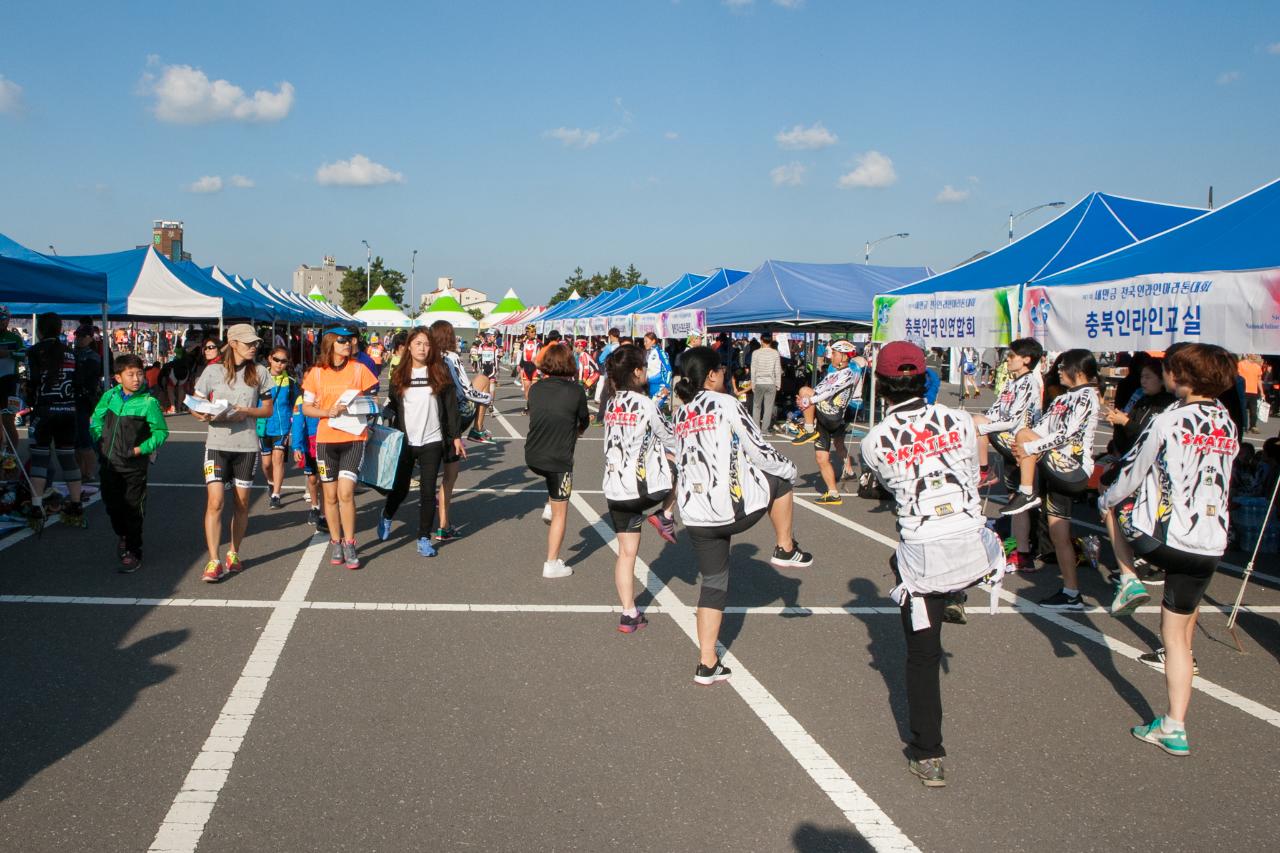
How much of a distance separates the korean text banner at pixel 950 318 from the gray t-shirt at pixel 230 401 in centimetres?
651

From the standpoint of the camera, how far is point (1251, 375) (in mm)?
18203

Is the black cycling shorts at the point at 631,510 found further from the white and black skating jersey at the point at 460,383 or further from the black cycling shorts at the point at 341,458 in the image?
the white and black skating jersey at the point at 460,383

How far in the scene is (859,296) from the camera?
18.5 meters

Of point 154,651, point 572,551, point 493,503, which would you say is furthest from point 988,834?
→ point 493,503

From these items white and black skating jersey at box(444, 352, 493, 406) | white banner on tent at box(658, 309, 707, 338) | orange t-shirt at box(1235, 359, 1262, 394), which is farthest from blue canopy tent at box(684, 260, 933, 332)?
white and black skating jersey at box(444, 352, 493, 406)

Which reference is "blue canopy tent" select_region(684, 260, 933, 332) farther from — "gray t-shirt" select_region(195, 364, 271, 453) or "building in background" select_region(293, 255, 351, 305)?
"building in background" select_region(293, 255, 351, 305)

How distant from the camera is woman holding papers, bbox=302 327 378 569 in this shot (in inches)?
269

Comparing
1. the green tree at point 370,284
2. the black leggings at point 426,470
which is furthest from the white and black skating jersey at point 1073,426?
the green tree at point 370,284

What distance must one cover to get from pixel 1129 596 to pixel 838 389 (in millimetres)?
3715

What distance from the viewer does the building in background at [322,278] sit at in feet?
474

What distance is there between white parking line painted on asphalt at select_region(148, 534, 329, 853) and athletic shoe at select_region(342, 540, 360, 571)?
2.67 feet

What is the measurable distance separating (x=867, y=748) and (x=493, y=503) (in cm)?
670

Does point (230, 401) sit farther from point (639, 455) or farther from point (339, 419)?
point (639, 455)

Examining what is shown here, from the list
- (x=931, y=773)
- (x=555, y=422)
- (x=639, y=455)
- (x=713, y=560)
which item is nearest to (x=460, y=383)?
(x=555, y=422)
